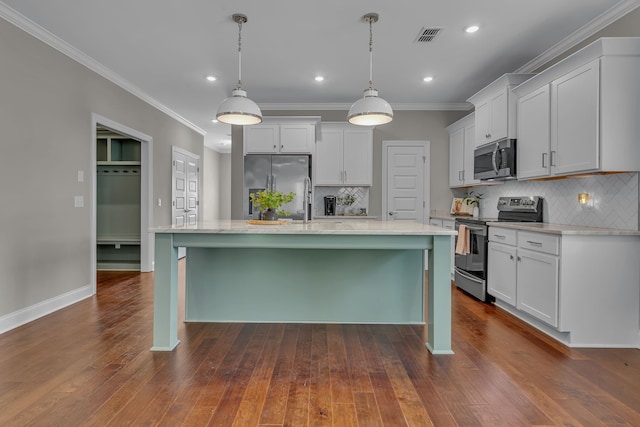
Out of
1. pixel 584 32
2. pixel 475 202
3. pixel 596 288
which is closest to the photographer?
pixel 596 288

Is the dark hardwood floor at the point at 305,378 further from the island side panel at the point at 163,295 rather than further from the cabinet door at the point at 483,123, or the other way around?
the cabinet door at the point at 483,123

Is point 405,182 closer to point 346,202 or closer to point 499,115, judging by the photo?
point 346,202

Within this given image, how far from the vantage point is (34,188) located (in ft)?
11.0

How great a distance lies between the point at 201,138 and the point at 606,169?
720 cm

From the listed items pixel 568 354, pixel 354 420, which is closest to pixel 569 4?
pixel 568 354

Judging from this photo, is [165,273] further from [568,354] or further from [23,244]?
[568,354]

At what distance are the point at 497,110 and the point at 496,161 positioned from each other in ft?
1.93

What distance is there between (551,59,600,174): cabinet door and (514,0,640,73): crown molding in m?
0.59

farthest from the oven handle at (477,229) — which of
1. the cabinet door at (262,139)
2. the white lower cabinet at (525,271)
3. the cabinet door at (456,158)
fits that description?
the cabinet door at (262,139)

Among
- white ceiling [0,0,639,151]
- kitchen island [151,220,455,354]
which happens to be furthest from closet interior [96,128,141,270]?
kitchen island [151,220,455,354]

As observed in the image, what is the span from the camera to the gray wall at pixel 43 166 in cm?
310

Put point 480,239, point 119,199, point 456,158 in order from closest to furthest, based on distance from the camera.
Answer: point 480,239 < point 456,158 < point 119,199

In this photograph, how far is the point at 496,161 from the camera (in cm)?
406

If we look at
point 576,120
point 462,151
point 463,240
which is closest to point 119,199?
point 463,240
